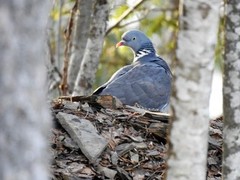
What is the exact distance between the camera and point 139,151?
6.36 metres

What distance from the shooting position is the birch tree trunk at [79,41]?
9828mm

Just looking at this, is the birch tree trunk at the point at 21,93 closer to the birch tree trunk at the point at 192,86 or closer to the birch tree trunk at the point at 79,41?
the birch tree trunk at the point at 192,86

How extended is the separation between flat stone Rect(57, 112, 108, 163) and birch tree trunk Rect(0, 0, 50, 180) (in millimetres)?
3048

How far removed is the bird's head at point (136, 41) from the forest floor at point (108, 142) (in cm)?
276

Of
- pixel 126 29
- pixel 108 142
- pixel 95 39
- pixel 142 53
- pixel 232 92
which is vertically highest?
pixel 126 29

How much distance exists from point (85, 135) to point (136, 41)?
3.83 metres

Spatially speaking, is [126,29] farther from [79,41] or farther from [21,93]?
[21,93]

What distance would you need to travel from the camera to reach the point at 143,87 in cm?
849

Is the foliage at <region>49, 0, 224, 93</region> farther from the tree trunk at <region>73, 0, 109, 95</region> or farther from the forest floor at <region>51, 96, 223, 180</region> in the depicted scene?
the forest floor at <region>51, 96, 223, 180</region>

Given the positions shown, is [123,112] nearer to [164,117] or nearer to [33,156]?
[164,117]

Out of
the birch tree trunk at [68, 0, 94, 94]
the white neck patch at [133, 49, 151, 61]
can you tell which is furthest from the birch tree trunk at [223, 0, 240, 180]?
the birch tree trunk at [68, 0, 94, 94]

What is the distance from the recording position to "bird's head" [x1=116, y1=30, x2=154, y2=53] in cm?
971

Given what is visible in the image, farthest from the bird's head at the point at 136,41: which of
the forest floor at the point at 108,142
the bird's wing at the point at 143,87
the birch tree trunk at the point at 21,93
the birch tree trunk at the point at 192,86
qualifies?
the birch tree trunk at the point at 21,93

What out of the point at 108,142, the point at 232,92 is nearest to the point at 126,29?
the point at 108,142
